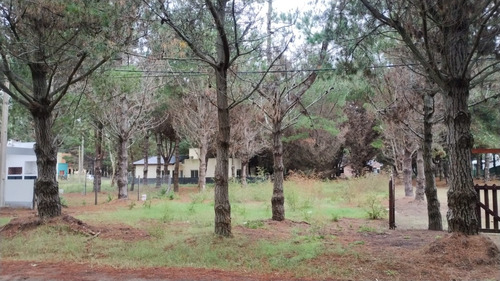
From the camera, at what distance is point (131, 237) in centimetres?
972

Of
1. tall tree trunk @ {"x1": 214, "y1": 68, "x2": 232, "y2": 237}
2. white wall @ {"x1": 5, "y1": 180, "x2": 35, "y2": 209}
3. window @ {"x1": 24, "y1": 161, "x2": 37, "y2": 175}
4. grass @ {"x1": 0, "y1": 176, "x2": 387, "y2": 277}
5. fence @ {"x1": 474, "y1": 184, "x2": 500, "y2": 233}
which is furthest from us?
window @ {"x1": 24, "y1": 161, "x2": 37, "y2": 175}

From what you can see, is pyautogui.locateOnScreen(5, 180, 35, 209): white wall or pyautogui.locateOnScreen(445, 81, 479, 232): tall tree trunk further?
pyautogui.locateOnScreen(5, 180, 35, 209): white wall

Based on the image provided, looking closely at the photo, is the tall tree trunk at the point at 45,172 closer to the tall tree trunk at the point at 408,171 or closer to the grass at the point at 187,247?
the grass at the point at 187,247

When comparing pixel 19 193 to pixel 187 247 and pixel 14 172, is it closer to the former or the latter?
pixel 14 172

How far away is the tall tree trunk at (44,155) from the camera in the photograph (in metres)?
10.8

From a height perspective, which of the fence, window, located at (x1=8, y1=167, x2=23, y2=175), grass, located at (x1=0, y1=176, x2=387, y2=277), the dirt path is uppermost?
window, located at (x1=8, y1=167, x2=23, y2=175)

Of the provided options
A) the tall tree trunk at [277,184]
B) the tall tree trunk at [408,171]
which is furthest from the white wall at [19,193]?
the tall tree trunk at [408,171]

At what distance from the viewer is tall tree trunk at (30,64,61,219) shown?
10.8 m

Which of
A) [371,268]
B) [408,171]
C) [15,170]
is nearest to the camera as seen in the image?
[371,268]

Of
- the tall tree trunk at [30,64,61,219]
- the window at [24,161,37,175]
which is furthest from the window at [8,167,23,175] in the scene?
the tall tree trunk at [30,64,61,219]

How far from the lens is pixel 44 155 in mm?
10984

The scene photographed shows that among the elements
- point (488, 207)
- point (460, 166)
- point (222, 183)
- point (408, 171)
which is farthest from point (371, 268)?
point (408, 171)

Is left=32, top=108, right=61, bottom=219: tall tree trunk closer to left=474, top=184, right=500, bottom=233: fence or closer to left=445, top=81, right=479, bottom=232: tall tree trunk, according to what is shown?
left=445, top=81, right=479, bottom=232: tall tree trunk

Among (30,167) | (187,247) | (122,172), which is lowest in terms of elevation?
(187,247)
